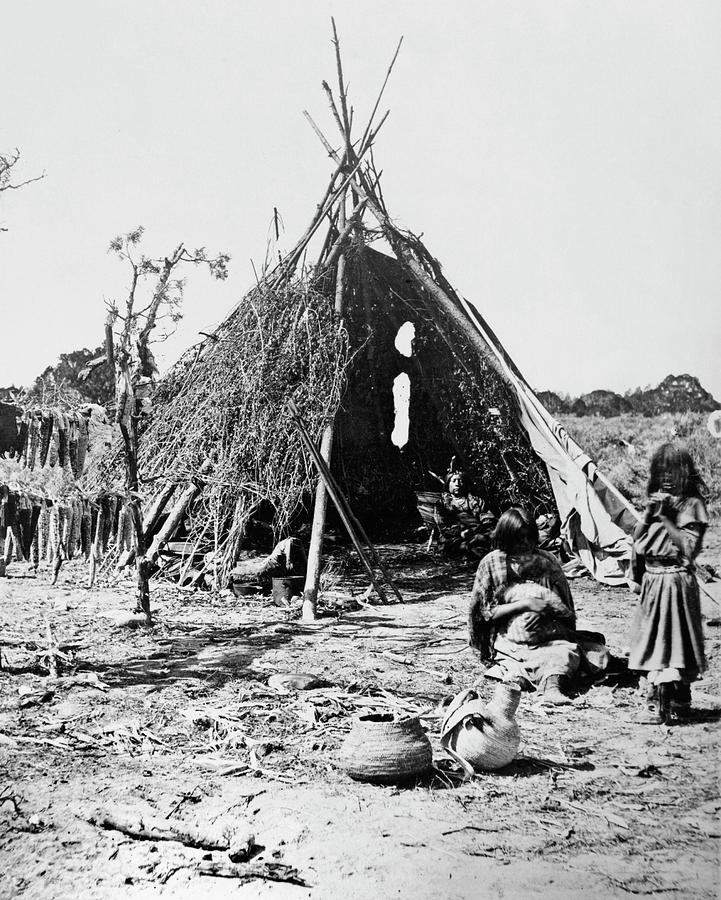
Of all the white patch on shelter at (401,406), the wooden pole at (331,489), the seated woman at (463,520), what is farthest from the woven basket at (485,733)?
the white patch on shelter at (401,406)

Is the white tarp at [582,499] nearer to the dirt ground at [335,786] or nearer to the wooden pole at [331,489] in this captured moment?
the dirt ground at [335,786]

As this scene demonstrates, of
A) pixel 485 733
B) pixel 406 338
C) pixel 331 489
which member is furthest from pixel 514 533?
pixel 406 338

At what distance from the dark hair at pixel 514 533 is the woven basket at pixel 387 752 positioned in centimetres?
127

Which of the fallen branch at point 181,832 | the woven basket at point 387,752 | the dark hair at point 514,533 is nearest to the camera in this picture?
the fallen branch at point 181,832

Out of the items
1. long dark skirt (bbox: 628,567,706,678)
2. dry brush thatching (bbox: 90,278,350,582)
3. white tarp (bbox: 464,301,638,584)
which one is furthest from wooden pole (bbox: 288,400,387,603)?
long dark skirt (bbox: 628,567,706,678)

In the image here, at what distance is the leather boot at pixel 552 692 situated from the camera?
3482mm

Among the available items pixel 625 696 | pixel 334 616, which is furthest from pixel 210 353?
pixel 625 696

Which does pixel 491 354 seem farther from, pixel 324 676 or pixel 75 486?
pixel 75 486

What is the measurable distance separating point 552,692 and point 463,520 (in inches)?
77.4

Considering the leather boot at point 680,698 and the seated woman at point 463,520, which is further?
the seated woman at point 463,520

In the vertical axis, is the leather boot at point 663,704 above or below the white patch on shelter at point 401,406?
below

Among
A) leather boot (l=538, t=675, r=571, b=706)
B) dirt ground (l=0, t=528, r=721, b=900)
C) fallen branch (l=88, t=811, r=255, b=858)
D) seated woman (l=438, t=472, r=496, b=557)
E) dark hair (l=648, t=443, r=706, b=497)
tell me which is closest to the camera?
dirt ground (l=0, t=528, r=721, b=900)

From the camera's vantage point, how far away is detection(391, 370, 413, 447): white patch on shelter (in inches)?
261

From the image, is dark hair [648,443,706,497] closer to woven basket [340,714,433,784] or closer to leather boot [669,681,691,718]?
leather boot [669,681,691,718]
